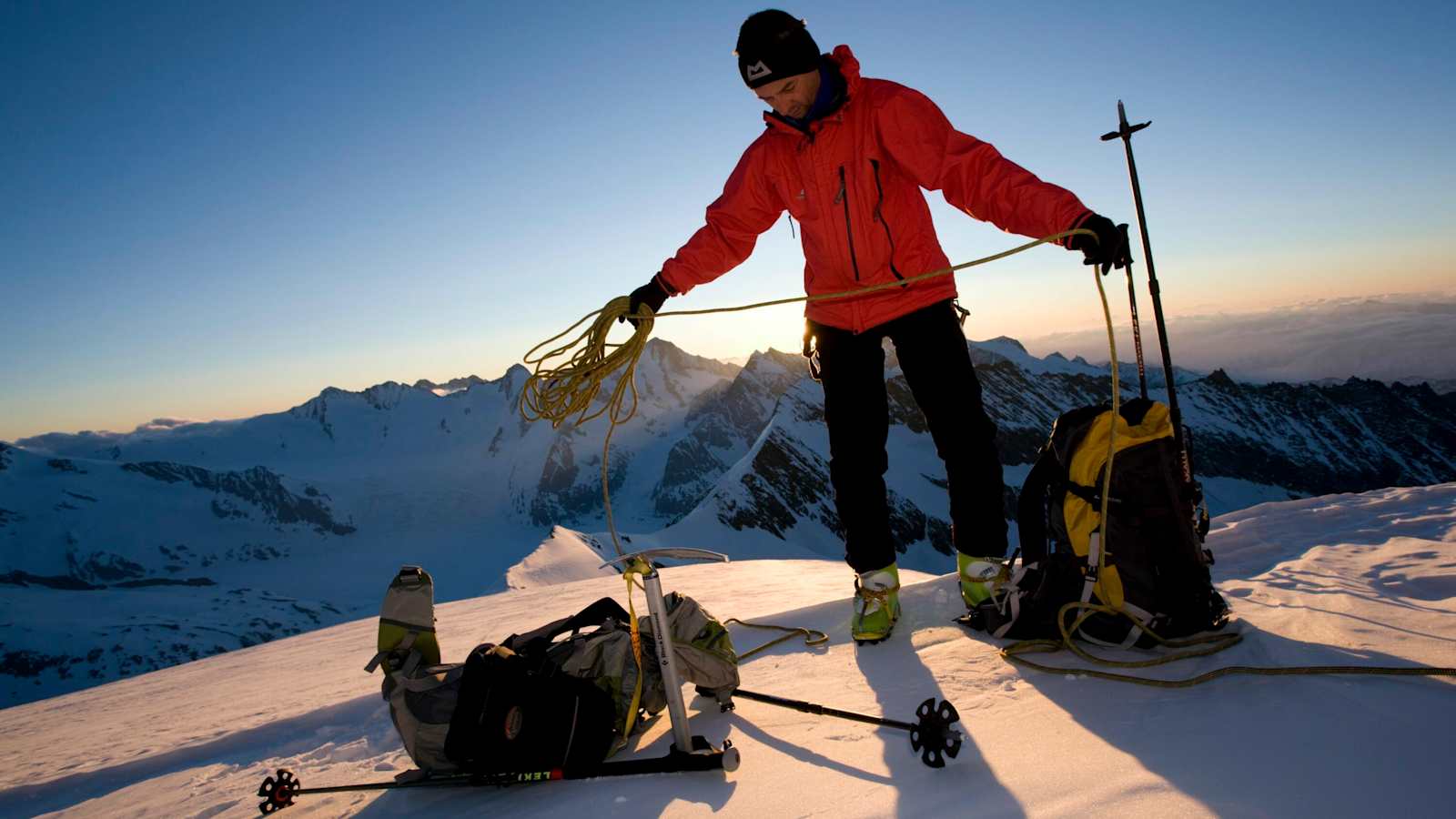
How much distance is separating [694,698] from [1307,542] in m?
3.81

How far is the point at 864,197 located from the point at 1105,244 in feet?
3.84

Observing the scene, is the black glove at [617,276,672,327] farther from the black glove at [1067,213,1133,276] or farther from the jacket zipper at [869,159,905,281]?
the black glove at [1067,213,1133,276]

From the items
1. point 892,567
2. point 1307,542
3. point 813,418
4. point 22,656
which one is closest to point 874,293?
point 892,567

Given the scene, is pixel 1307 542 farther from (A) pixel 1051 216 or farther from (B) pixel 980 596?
(A) pixel 1051 216

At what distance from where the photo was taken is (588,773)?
2.34 metres

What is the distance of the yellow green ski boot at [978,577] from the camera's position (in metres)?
3.54

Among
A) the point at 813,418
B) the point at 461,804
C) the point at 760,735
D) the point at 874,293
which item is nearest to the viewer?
the point at 461,804

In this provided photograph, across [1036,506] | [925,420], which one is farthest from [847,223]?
[1036,506]

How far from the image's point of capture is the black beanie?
10.7ft

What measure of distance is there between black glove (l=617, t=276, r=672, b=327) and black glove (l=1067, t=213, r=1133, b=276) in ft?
6.69

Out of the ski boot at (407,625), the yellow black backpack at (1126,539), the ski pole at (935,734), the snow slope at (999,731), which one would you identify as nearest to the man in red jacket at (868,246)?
the yellow black backpack at (1126,539)

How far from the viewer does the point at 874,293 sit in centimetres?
356

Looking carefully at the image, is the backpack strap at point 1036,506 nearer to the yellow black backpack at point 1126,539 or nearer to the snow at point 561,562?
the yellow black backpack at point 1126,539

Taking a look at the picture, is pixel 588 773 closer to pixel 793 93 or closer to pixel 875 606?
pixel 875 606
